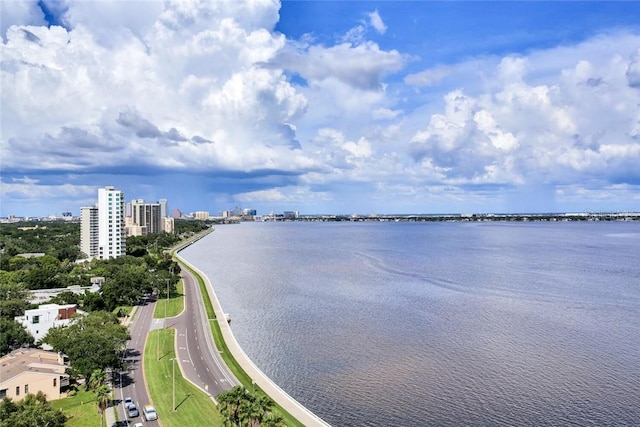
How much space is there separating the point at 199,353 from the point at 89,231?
4023 inches

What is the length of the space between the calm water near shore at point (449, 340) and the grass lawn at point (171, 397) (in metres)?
8.23

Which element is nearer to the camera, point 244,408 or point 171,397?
point 244,408

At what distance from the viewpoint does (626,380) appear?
4644 cm

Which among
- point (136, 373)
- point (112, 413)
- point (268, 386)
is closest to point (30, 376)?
point (112, 413)

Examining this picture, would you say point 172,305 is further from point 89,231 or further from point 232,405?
point 89,231

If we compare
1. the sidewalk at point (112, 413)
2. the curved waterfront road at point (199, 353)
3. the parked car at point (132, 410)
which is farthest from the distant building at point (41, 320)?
the parked car at point (132, 410)

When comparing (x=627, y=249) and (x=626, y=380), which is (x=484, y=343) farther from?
(x=627, y=249)

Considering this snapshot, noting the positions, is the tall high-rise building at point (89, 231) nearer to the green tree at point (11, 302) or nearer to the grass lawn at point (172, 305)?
the grass lawn at point (172, 305)

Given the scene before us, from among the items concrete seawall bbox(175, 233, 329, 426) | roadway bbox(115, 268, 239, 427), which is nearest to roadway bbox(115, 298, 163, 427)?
roadway bbox(115, 268, 239, 427)

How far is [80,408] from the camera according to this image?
38625 millimetres

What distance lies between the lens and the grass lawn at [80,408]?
118 ft

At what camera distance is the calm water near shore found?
41.4m

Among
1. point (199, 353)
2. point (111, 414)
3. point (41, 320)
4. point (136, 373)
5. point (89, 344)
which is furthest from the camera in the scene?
point (41, 320)

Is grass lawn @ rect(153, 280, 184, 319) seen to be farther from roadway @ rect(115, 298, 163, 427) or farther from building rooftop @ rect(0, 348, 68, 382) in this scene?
building rooftop @ rect(0, 348, 68, 382)
